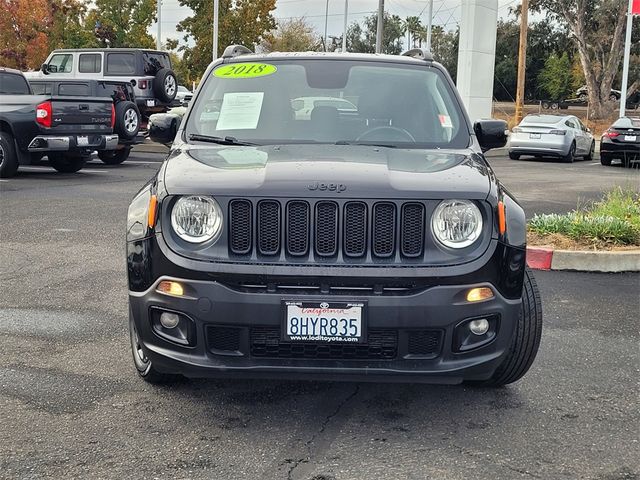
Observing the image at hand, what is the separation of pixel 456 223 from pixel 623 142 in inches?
781

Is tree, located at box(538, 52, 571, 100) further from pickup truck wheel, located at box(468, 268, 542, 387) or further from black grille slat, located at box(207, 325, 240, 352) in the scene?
black grille slat, located at box(207, 325, 240, 352)

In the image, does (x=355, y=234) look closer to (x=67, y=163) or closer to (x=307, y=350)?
(x=307, y=350)

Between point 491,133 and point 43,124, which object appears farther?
point 43,124

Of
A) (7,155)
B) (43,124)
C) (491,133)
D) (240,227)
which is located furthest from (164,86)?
(240,227)

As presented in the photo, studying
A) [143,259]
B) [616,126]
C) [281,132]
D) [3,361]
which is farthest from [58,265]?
[616,126]

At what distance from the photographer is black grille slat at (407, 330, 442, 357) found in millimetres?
3631

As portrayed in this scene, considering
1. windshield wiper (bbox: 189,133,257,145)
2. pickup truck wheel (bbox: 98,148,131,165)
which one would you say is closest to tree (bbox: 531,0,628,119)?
pickup truck wheel (bbox: 98,148,131,165)

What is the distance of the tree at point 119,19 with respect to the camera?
45750mm

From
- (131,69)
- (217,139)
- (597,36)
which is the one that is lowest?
(217,139)

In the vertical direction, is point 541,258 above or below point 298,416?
above

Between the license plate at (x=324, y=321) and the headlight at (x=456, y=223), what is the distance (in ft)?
1.67

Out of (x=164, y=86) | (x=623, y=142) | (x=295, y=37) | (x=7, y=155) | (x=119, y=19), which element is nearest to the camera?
(x=7, y=155)

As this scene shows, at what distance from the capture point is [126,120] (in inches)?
616

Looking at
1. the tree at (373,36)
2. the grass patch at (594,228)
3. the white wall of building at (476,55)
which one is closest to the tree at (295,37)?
the tree at (373,36)
